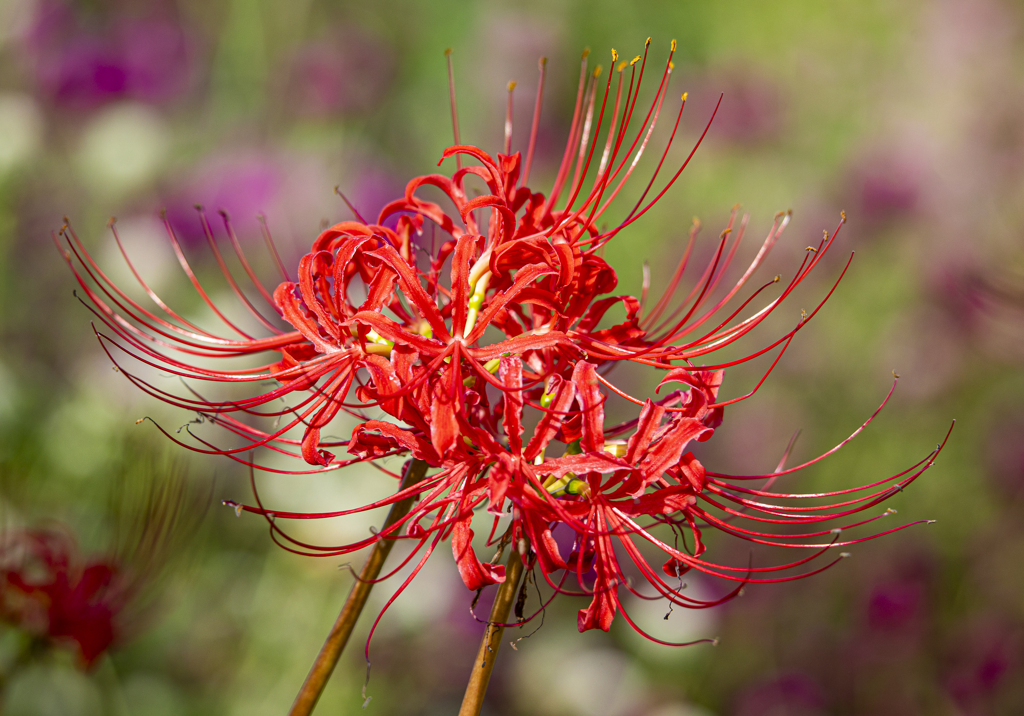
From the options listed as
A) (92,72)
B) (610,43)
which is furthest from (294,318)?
(610,43)

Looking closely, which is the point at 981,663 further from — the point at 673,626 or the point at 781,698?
the point at 673,626

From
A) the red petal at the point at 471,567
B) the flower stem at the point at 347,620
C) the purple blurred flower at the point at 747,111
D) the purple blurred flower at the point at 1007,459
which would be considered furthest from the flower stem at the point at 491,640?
the purple blurred flower at the point at 747,111

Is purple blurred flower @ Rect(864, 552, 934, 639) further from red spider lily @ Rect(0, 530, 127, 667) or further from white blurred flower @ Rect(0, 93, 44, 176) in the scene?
white blurred flower @ Rect(0, 93, 44, 176)

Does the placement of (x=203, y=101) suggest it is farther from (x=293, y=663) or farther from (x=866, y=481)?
(x=866, y=481)

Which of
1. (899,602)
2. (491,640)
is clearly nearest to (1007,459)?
(899,602)

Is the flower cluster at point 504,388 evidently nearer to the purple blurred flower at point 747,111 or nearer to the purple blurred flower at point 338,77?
the purple blurred flower at point 338,77
